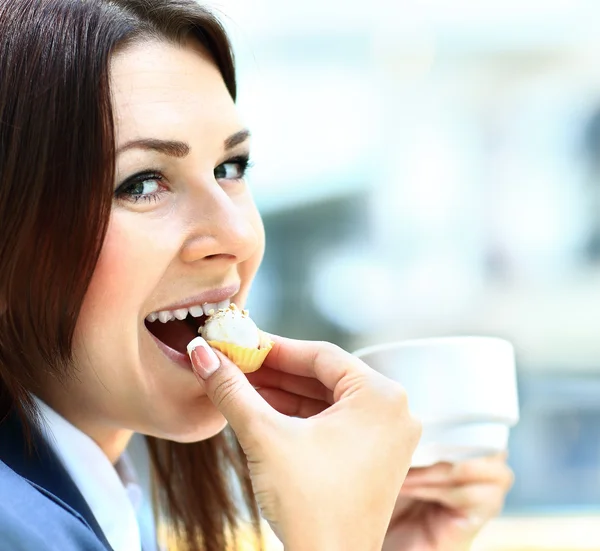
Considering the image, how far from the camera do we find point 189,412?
0.96 metres

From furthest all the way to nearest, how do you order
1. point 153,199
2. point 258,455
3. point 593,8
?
1. point 593,8
2. point 153,199
3. point 258,455

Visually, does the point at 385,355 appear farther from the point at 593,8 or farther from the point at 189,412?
the point at 593,8

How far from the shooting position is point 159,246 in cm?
87

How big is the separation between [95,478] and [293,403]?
284 mm

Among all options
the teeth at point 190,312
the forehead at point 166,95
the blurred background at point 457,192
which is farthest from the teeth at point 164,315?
the blurred background at point 457,192

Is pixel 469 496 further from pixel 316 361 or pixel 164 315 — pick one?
pixel 164 315

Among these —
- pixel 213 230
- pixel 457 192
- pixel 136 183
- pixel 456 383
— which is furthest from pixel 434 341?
pixel 457 192

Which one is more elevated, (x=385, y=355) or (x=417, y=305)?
(x=417, y=305)

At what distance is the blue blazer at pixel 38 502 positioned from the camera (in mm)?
696

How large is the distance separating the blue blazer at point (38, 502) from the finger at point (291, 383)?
0.29m

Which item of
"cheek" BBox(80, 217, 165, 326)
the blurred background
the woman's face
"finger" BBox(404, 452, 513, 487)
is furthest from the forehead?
the blurred background

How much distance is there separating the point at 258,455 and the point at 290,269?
1487 mm

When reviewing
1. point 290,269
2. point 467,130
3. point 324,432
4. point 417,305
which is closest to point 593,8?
point 467,130

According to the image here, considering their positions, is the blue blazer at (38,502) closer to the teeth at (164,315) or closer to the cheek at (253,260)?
the teeth at (164,315)
